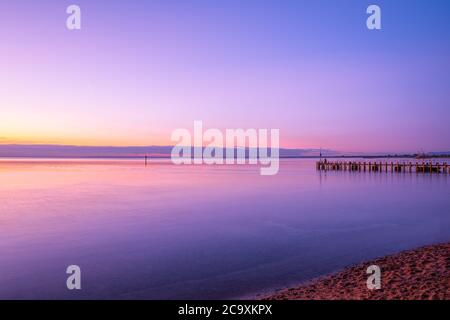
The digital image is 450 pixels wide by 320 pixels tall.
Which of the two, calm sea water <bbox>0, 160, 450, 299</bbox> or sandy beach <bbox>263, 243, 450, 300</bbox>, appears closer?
sandy beach <bbox>263, 243, 450, 300</bbox>

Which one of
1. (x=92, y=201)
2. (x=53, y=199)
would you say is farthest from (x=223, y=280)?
(x=53, y=199)

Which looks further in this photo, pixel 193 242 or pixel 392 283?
pixel 193 242

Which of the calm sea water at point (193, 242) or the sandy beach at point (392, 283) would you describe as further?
the calm sea water at point (193, 242)

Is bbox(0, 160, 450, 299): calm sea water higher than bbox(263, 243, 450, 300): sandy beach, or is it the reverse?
bbox(263, 243, 450, 300): sandy beach

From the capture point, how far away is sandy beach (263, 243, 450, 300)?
707 centimetres

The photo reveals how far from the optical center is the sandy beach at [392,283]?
707 cm

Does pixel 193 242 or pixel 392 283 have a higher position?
pixel 392 283

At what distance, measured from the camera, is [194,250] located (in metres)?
12.3

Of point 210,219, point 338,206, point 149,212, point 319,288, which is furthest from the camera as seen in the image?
point 338,206

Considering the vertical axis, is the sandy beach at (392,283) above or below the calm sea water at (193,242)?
above

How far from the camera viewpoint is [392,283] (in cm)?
783
